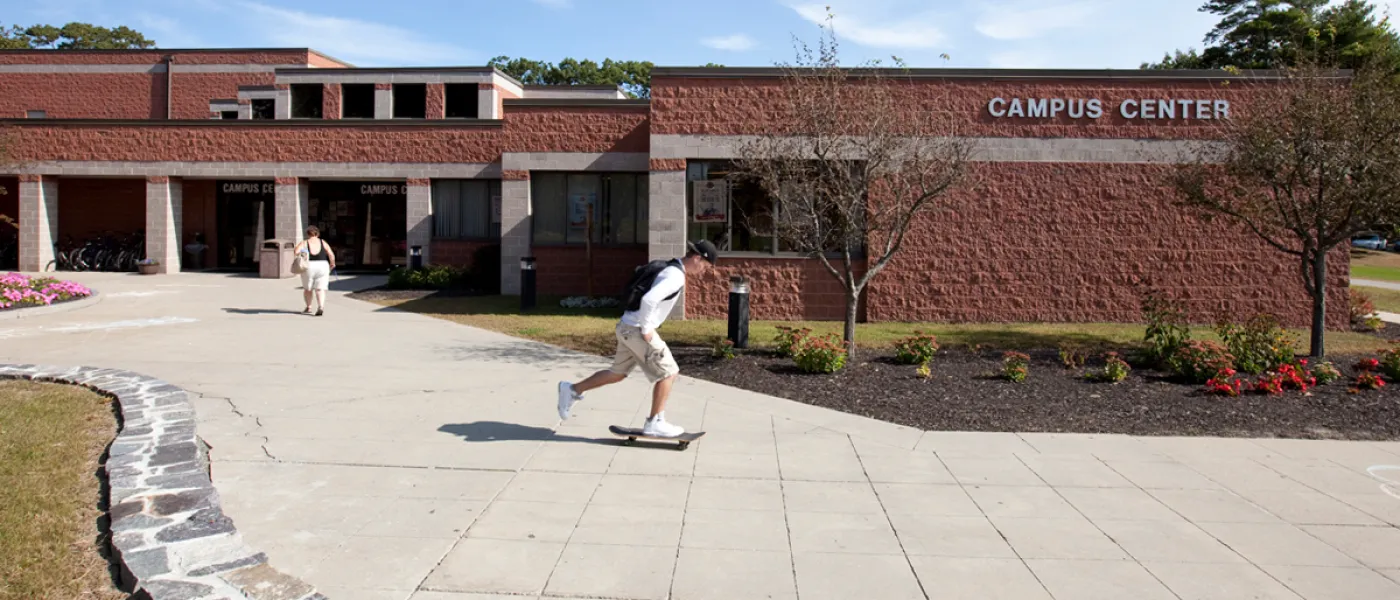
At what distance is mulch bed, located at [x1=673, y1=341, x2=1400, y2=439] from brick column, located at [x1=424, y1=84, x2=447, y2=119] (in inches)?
799

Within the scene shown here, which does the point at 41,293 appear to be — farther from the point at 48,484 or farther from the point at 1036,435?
the point at 1036,435

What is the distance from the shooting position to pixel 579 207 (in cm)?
2095

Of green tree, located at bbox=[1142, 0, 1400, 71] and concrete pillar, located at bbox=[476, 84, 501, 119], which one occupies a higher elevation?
green tree, located at bbox=[1142, 0, 1400, 71]

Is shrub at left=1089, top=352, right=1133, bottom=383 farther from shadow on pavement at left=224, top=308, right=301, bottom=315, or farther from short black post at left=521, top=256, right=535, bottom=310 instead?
shadow on pavement at left=224, top=308, right=301, bottom=315

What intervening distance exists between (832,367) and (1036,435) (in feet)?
10.2

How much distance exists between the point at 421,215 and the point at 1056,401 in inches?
725

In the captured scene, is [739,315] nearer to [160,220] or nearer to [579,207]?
[579,207]

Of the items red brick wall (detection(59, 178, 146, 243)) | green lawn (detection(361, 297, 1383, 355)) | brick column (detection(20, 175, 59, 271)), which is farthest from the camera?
red brick wall (detection(59, 178, 146, 243))

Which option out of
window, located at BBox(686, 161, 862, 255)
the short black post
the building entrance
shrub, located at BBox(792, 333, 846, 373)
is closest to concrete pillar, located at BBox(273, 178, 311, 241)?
the building entrance

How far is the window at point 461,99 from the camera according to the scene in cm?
2972

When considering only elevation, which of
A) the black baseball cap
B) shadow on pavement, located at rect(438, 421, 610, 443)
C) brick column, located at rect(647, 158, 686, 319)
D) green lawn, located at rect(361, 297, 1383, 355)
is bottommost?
shadow on pavement, located at rect(438, 421, 610, 443)

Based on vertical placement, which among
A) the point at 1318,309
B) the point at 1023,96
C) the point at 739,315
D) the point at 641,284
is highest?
the point at 1023,96

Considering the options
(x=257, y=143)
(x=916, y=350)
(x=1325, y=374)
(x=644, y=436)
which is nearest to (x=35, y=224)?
(x=257, y=143)

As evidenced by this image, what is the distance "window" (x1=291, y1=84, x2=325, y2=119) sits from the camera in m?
30.4
